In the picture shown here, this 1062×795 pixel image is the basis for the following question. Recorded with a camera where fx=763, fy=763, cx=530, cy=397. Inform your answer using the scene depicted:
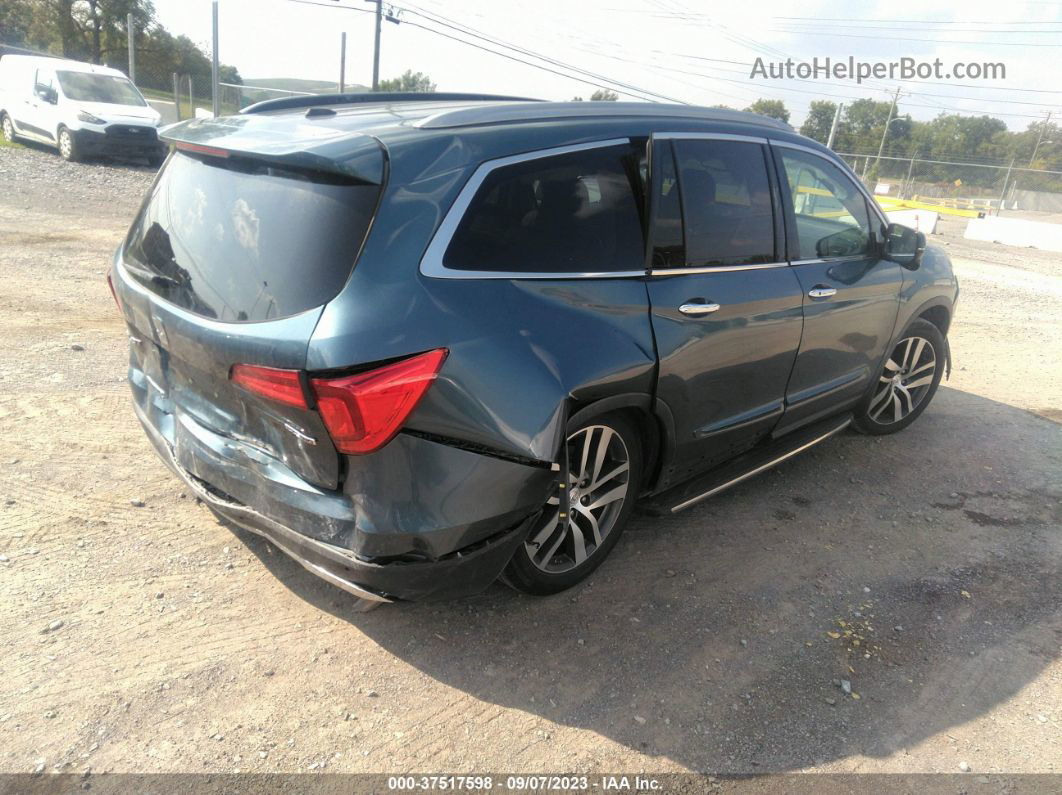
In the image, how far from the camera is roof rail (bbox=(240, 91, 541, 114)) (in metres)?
3.33

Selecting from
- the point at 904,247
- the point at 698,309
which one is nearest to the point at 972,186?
the point at 904,247

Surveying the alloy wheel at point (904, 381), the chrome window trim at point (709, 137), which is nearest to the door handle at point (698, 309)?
the chrome window trim at point (709, 137)

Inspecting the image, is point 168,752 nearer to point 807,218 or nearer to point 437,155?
point 437,155

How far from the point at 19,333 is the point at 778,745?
572 centimetres

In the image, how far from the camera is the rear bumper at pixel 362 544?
7.98 ft

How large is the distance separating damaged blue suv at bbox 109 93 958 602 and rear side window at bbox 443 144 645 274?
0.03 ft

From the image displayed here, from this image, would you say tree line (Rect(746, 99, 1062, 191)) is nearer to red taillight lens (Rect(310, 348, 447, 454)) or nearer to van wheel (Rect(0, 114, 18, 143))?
van wheel (Rect(0, 114, 18, 143))

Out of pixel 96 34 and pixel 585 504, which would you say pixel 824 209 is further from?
pixel 96 34

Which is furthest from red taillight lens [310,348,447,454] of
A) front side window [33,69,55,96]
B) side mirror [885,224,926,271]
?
front side window [33,69,55,96]

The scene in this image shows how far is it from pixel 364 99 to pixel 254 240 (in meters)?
1.45

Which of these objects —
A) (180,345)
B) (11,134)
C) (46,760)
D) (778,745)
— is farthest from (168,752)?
(11,134)

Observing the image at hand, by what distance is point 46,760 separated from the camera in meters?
2.30

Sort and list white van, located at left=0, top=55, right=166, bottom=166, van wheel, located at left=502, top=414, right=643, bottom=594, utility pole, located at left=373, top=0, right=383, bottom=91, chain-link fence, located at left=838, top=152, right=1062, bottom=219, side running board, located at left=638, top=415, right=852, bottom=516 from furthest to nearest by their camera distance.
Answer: chain-link fence, located at left=838, top=152, right=1062, bottom=219 < utility pole, located at left=373, top=0, right=383, bottom=91 < white van, located at left=0, top=55, right=166, bottom=166 < side running board, located at left=638, top=415, right=852, bottom=516 < van wheel, located at left=502, top=414, right=643, bottom=594

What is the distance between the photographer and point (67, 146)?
51.3ft
